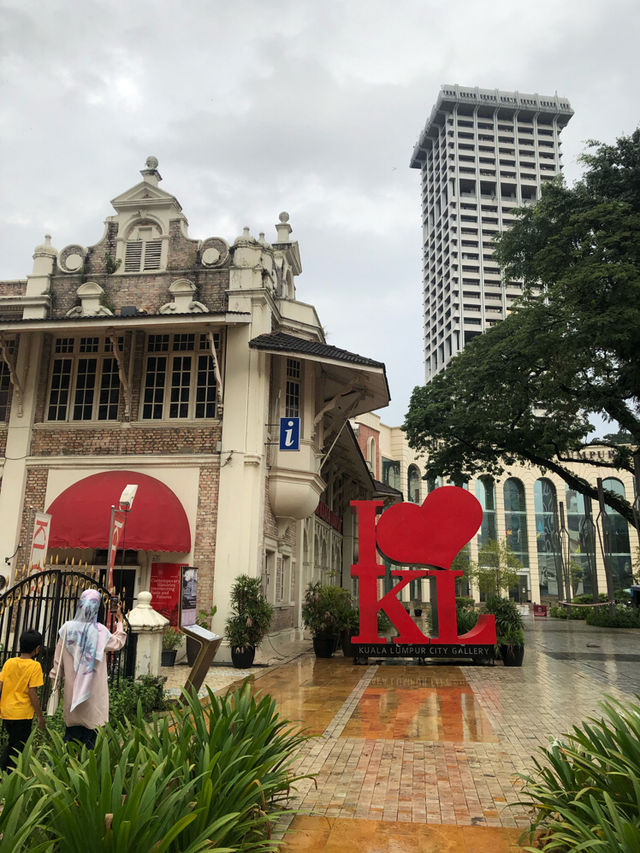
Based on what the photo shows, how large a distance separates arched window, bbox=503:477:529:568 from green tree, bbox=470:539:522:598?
1449cm

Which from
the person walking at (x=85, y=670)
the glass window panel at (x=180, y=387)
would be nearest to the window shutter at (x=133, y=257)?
the glass window panel at (x=180, y=387)

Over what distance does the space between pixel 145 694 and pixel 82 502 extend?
8.16 metres

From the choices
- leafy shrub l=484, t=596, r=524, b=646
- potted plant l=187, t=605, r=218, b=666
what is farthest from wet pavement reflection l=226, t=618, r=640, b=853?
potted plant l=187, t=605, r=218, b=666

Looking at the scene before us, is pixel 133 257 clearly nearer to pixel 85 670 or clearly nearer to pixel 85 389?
pixel 85 389

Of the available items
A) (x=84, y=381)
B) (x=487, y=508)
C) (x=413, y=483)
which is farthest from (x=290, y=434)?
(x=487, y=508)

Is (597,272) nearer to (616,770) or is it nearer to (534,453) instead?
(534,453)

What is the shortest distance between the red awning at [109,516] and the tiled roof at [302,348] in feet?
14.2

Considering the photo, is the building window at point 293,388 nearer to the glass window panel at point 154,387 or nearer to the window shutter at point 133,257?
the glass window panel at point 154,387

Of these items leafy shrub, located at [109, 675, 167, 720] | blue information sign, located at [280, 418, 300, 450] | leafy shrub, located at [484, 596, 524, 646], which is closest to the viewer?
leafy shrub, located at [109, 675, 167, 720]

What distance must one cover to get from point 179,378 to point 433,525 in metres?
7.89

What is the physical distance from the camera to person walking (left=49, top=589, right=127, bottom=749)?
226 inches

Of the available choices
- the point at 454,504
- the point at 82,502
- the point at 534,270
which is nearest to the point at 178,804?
the point at 454,504

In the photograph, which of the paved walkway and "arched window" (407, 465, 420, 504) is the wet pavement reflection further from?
"arched window" (407, 465, 420, 504)

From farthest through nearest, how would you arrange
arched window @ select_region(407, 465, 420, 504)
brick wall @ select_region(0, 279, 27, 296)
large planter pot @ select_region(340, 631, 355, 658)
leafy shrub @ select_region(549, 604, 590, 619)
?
arched window @ select_region(407, 465, 420, 504)
leafy shrub @ select_region(549, 604, 590, 619)
brick wall @ select_region(0, 279, 27, 296)
large planter pot @ select_region(340, 631, 355, 658)
